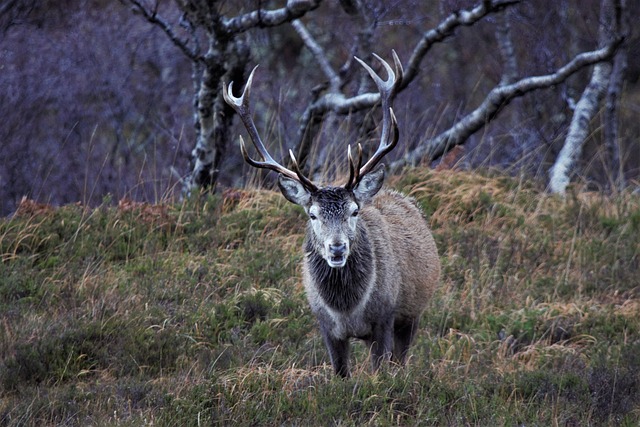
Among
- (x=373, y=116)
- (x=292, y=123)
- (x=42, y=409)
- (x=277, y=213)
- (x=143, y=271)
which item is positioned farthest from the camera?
(x=292, y=123)

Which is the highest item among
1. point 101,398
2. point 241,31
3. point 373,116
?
point 241,31

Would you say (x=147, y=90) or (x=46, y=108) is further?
(x=147, y=90)

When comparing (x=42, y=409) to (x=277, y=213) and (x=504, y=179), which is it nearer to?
(x=277, y=213)

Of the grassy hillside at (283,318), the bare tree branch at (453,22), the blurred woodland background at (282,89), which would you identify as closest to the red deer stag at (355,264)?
the grassy hillside at (283,318)

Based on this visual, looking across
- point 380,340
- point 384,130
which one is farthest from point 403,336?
point 384,130

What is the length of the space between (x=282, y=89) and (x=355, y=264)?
7.65 meters

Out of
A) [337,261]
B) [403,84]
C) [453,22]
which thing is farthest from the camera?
[403,84]

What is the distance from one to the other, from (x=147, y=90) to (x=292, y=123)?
8.69 ft

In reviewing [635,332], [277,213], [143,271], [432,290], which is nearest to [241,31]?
[277,213]

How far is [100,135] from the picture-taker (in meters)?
16.9

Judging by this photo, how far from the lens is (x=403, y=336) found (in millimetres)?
7637

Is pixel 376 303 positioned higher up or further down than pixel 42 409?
higher up

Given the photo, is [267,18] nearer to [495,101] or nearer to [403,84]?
[403,84]

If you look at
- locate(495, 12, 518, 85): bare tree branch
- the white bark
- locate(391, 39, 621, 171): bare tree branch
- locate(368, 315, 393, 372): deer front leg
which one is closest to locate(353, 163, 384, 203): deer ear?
locate(368, 315, 393, 372): deer front leg
